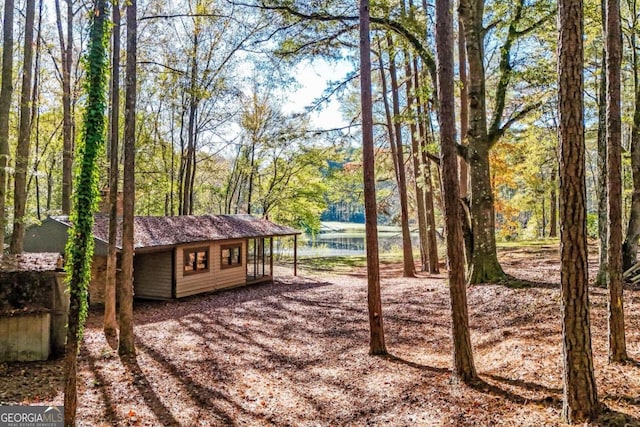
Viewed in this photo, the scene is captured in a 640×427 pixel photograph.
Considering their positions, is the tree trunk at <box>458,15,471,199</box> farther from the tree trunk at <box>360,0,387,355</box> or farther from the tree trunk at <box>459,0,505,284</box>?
the tree trunk at <box>360,0,387,355</box>

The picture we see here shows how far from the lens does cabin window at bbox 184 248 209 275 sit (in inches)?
575

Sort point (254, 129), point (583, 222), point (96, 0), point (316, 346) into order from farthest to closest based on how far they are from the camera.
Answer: point (254, 129) < point (316, 346) < point (96, 0) < point (583, 222)

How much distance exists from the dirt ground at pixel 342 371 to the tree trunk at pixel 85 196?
3.67ft

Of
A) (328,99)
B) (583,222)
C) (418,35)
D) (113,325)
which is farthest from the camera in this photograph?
(418,35)

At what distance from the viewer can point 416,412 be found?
476 centimetres

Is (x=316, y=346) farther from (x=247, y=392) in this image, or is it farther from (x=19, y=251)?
(x=19, y=251)

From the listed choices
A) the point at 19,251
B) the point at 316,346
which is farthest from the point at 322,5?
the point at 19,251

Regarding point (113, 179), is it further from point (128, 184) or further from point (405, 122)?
point (405, 122)

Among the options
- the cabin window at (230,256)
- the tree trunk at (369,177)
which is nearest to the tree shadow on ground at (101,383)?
the tree trunk at (369,177)

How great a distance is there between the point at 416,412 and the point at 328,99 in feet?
23.4

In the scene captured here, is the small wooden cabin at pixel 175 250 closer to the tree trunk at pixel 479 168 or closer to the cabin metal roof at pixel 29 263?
the cabin metal roof at pixel 29 263

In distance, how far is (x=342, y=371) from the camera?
6531 mm

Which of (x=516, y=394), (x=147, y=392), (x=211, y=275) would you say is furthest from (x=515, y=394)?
(x=211, y=275)

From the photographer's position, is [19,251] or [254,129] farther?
[254,129]
